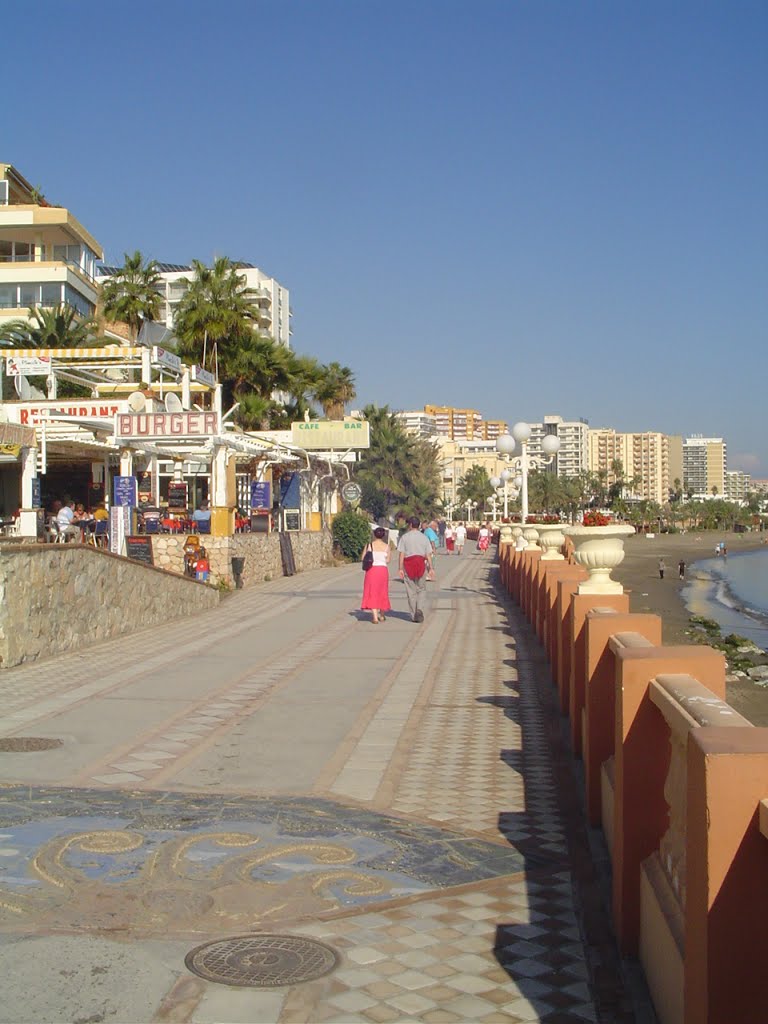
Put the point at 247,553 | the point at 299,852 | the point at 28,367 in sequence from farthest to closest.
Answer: the point at 28,367, the point at 247,553, the point at 299,852

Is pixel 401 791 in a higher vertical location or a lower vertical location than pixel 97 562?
lower

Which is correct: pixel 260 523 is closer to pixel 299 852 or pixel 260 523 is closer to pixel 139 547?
pixel 139 547

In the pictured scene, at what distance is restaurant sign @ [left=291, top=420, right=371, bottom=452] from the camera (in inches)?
1481

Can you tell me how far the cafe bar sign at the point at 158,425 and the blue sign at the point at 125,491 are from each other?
0.92 m

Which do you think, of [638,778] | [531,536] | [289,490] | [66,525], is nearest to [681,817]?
[638,778]

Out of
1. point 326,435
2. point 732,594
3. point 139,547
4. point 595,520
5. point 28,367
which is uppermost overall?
point 28,367

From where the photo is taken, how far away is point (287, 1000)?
12.6 ft

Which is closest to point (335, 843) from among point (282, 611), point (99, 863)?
point (99, 863)

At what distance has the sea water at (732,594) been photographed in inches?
1499

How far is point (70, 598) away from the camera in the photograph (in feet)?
48.2

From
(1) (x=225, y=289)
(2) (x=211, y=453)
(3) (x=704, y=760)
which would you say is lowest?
(3) (x=704, y=760)

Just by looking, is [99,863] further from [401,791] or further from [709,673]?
[709,673]

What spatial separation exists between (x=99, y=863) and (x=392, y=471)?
71479 mm

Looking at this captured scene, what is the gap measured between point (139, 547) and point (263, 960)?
18.2 meters
